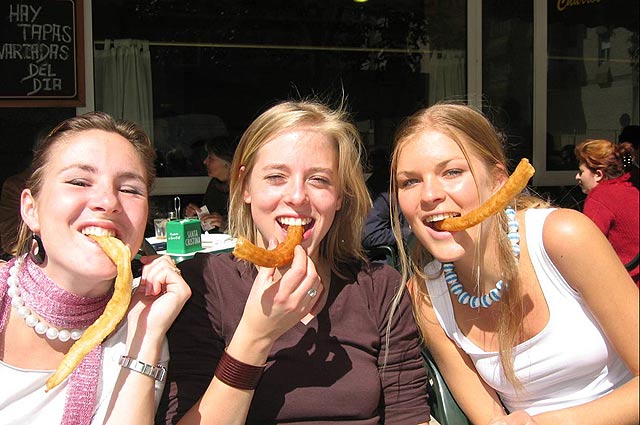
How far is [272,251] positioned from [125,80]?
18.7ft

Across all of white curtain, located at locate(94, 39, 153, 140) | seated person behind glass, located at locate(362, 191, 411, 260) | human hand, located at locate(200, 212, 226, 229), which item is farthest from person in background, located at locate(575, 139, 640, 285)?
white curtain, located at locate(94, 39, 153, 140)

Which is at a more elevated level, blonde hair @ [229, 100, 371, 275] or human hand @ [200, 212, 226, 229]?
blonde hair @ [229, 100, 371, 275]

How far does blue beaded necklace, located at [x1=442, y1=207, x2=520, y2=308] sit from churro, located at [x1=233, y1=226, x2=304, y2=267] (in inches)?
21.0

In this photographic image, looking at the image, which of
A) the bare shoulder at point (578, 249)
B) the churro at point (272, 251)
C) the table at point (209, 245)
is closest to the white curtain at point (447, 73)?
the table at point (209, 245)

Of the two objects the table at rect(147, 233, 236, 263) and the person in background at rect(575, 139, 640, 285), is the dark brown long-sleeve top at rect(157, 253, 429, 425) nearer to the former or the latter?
the person in background at rect(575, 139, 640, 285)

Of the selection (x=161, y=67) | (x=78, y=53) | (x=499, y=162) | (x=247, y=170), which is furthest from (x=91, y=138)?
(x=161, y=67)

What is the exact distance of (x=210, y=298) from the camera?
2.11m

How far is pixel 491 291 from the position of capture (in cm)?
204

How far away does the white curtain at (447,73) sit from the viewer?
26.5 feet

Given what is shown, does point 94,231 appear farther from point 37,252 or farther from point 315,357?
point 315,357

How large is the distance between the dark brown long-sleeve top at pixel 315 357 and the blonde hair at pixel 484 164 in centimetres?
14

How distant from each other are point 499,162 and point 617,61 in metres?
7.39

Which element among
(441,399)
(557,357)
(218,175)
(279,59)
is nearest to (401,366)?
(441,399)

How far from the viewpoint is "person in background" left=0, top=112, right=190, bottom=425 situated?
1.82 metres
